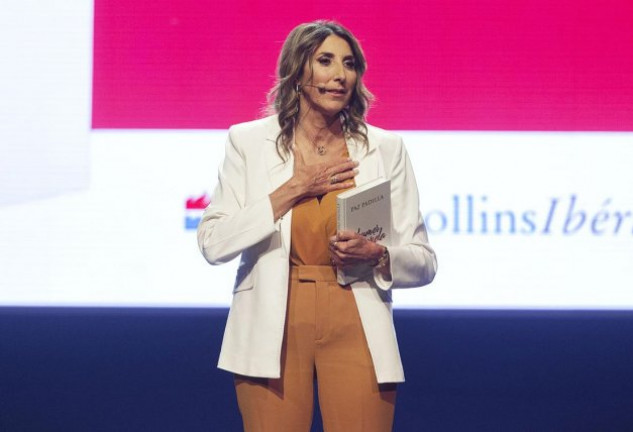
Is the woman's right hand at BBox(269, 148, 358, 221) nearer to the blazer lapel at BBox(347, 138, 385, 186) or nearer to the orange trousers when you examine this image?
the blazer lapel at BBox(347, 138, 385, 186)

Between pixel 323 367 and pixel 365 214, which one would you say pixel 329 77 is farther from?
pixel 323 367

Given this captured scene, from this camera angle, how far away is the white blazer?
2029mm

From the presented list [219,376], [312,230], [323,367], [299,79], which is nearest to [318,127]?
[299,79]

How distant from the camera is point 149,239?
11.7 feet

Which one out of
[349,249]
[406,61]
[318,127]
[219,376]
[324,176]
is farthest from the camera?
[219,376]

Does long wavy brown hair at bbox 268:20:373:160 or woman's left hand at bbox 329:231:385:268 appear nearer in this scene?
woman's left hand at bbox 329:231:385:268

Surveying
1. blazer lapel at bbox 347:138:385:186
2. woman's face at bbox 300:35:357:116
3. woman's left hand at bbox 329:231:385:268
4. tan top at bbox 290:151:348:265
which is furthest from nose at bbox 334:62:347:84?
woman's left hand at bbox 329:231:385:268

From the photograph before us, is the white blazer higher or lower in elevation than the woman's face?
lower

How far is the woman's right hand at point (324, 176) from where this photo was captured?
6.74 ft

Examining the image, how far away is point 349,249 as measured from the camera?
197cm

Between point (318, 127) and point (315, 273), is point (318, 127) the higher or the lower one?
the higher one

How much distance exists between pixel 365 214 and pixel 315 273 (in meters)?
0.17

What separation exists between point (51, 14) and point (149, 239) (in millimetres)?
904

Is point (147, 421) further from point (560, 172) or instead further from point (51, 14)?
point (560, 172)
